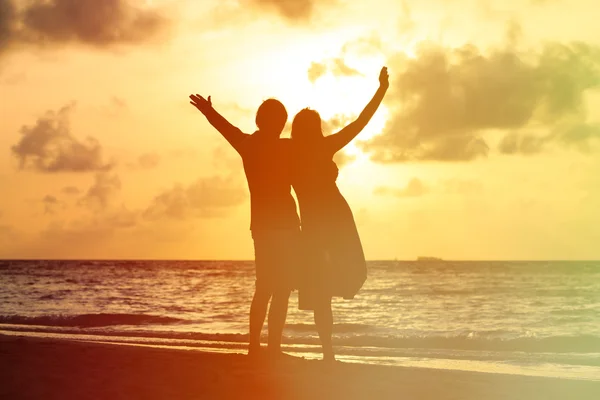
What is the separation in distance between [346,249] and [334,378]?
1.17 meters

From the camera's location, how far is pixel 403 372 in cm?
650

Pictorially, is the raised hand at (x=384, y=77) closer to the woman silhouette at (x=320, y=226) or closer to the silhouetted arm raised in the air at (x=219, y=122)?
the woman silhouette at (x=320, y=226)

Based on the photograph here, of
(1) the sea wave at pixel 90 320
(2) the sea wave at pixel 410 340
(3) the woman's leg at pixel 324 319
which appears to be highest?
(3) the woman's leg at pixel 324 319

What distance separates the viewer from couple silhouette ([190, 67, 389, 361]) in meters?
6.07

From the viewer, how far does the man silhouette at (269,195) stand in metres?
6.07

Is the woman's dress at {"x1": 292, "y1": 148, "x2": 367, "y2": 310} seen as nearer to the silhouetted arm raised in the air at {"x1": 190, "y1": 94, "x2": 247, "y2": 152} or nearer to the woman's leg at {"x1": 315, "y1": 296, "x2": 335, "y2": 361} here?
the woman's leg at {"x1": 315, "y1": 296, "x2": 335, "y2": 361}

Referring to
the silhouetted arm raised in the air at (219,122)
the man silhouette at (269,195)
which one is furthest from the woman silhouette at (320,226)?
the silhouetted arm raised in the air at (219,122)

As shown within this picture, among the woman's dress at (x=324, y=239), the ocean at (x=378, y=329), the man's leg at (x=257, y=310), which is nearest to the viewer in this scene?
the man's leg at (x=257, y=310)

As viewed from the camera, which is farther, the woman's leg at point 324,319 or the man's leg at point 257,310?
the woman's leg at point 324,319

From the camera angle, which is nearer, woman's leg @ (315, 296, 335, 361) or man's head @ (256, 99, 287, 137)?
man's head @ (256, 99, 287, 137)

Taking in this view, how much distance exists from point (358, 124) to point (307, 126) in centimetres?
49

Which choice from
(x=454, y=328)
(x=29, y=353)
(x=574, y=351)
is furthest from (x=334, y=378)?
(x=454, y=328)

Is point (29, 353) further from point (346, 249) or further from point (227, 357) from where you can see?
point (346, 249)

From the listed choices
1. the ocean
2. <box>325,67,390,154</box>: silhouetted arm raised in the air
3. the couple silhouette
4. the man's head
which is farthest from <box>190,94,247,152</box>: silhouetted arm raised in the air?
the ocean
